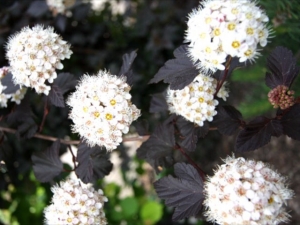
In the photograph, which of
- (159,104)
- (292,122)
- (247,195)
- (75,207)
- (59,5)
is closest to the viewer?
(247,195)

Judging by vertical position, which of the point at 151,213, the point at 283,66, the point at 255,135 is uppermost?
the point at 283,66

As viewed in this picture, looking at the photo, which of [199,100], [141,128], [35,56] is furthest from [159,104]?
[35,56]

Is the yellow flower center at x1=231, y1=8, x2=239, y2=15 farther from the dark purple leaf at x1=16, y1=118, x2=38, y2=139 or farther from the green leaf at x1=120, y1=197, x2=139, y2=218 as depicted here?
the green leaf at x1=120, y1=197, x2=139, y2=218

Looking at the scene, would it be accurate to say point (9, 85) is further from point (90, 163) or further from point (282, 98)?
point (282, 98)

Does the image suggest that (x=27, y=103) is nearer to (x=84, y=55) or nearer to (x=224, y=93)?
(x=224, y=93)

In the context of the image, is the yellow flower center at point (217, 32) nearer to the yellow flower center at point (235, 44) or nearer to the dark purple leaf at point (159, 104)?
the yellow flower center at point (235, 44)

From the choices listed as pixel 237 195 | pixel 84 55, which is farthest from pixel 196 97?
pixel 84 55
